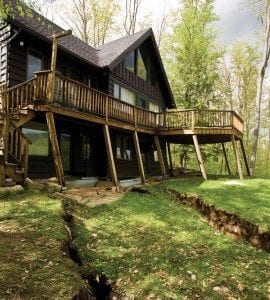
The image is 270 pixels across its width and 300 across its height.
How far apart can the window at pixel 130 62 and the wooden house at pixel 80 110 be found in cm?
7

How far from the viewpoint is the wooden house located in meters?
12.5

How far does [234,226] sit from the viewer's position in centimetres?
1077

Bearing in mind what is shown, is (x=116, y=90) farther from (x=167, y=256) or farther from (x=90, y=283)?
(x=90, y=283)

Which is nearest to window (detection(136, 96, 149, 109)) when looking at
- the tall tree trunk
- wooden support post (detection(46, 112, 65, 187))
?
the tall tree trunk

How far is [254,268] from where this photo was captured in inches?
321

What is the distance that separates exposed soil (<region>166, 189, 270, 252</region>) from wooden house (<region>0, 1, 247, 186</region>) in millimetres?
4985

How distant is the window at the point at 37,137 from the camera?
15.2 metres

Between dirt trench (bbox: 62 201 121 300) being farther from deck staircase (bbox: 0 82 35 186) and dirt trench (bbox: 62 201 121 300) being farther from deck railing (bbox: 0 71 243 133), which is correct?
deck railing (bbox: 0 71 243 133)

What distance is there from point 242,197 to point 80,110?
7846mm

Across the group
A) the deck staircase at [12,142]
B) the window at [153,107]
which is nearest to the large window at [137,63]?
the window at [153,107]

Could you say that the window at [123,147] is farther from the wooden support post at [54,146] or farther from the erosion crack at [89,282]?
the erosion crack at [89,282]

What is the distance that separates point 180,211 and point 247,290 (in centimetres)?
557

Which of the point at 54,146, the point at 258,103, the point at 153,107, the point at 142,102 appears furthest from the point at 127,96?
the point at 54,146

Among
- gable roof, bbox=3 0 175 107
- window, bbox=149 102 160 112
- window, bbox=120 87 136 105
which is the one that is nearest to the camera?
gable roof, bbox=3 0 175 107
